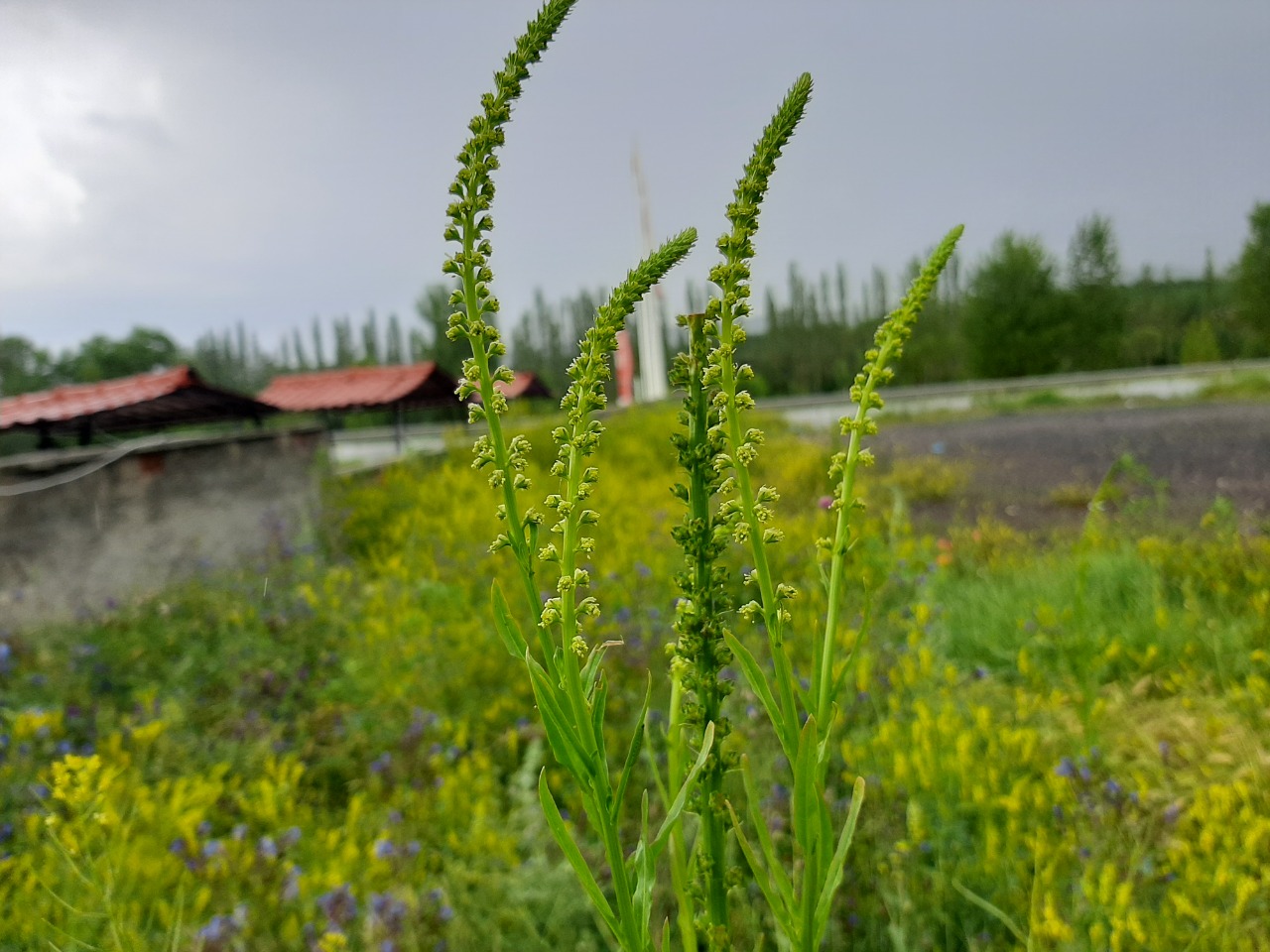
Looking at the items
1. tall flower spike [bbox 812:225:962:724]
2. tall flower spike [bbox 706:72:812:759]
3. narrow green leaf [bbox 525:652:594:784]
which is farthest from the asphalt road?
narrow green leaf [bbox 525:652:594:784]

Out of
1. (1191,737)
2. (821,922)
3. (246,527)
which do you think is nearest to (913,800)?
(1191,737)

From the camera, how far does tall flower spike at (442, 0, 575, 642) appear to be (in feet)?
2.10

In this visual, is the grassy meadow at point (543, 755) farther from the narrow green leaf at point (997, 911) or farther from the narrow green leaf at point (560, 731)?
the narrow green leaf at point (560, 731)

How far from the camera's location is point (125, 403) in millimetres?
7598

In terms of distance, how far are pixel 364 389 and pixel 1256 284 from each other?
3811cm

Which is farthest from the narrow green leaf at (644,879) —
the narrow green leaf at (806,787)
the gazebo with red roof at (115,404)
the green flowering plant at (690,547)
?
the gazebo with red roof at (115,404)

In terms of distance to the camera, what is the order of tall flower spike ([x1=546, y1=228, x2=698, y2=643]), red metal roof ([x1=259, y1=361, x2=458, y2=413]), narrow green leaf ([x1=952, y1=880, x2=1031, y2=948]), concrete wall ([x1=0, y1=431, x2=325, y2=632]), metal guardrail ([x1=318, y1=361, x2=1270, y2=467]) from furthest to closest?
metal guardrail ([x1=318, y1=361, x2=1270, y2=467]), red metal roof ([x1=259, y1=361, x2=458, y2=413]), concrete wall ([x1=0, y1=431, x2=325, y2=632]), narrow green leaf ([x1=952, y1=880, x2=1031, y2=948]), tall flower spike ([x1=546, y1=228, x2=698, y2=643])

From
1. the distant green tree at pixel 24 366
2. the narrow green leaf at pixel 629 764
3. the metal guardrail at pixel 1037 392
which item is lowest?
the metal guardrail at pixel 1037 392

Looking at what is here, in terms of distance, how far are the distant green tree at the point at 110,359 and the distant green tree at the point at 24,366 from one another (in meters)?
0.76

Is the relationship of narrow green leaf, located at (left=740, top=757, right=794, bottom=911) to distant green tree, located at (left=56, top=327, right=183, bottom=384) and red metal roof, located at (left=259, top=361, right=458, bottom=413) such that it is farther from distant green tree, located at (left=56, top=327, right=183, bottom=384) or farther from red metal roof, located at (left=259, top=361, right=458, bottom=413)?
distant green tree, located at (left=56, top=327, right=183, bottom=384)

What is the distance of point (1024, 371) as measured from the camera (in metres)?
37.5

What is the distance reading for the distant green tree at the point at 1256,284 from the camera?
33750 mm

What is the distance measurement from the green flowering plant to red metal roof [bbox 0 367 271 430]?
8.23 metres

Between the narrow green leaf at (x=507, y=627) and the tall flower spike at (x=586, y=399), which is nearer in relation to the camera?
A: the tall flower spike at (x=586, y=399)
